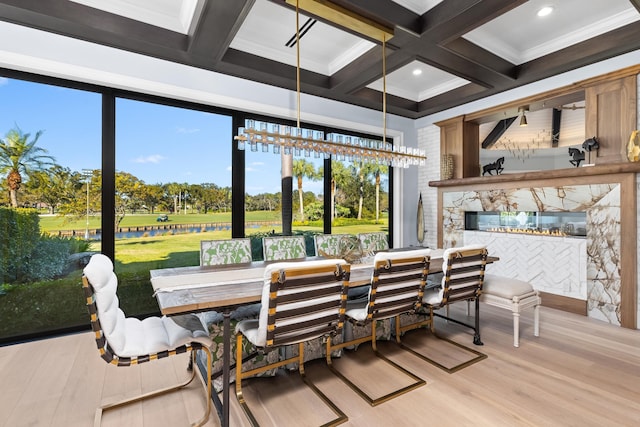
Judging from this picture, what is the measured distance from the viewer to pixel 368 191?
5277 mm

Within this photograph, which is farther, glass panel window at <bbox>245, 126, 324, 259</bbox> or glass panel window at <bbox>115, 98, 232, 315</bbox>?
glass panel window at <bbox>245, 126, 324, 259</bbox>

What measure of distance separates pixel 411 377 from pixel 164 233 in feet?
9.89

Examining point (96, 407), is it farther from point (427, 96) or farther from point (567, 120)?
point (567, 120)

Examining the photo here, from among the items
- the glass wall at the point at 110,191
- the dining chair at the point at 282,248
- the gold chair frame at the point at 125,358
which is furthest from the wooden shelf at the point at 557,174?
the gold chair frame at the point at 125,358

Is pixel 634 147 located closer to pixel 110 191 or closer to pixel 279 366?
pixel 279 366

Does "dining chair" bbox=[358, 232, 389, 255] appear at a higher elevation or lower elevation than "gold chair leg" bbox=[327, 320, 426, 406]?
higher

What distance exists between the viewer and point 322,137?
9.44ft

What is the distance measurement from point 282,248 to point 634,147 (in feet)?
12.6

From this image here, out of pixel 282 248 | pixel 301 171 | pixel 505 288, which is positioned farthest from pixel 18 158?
pixel 505 288

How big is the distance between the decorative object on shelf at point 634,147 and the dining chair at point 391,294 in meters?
2.69

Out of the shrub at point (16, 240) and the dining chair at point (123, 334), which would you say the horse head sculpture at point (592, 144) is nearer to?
the dining chair at point (123, 334)

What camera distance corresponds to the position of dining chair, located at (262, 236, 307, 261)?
134 inches

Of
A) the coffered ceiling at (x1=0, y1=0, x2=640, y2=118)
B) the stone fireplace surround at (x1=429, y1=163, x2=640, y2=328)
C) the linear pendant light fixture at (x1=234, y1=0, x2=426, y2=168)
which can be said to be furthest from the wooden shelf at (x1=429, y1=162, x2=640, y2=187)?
the linear pendant light fixture at (x1=234, y1=0, x2=426, y2=168)

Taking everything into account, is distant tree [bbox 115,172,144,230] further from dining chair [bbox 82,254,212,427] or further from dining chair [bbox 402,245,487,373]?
dining chair [bbox 402,245,487,373]
